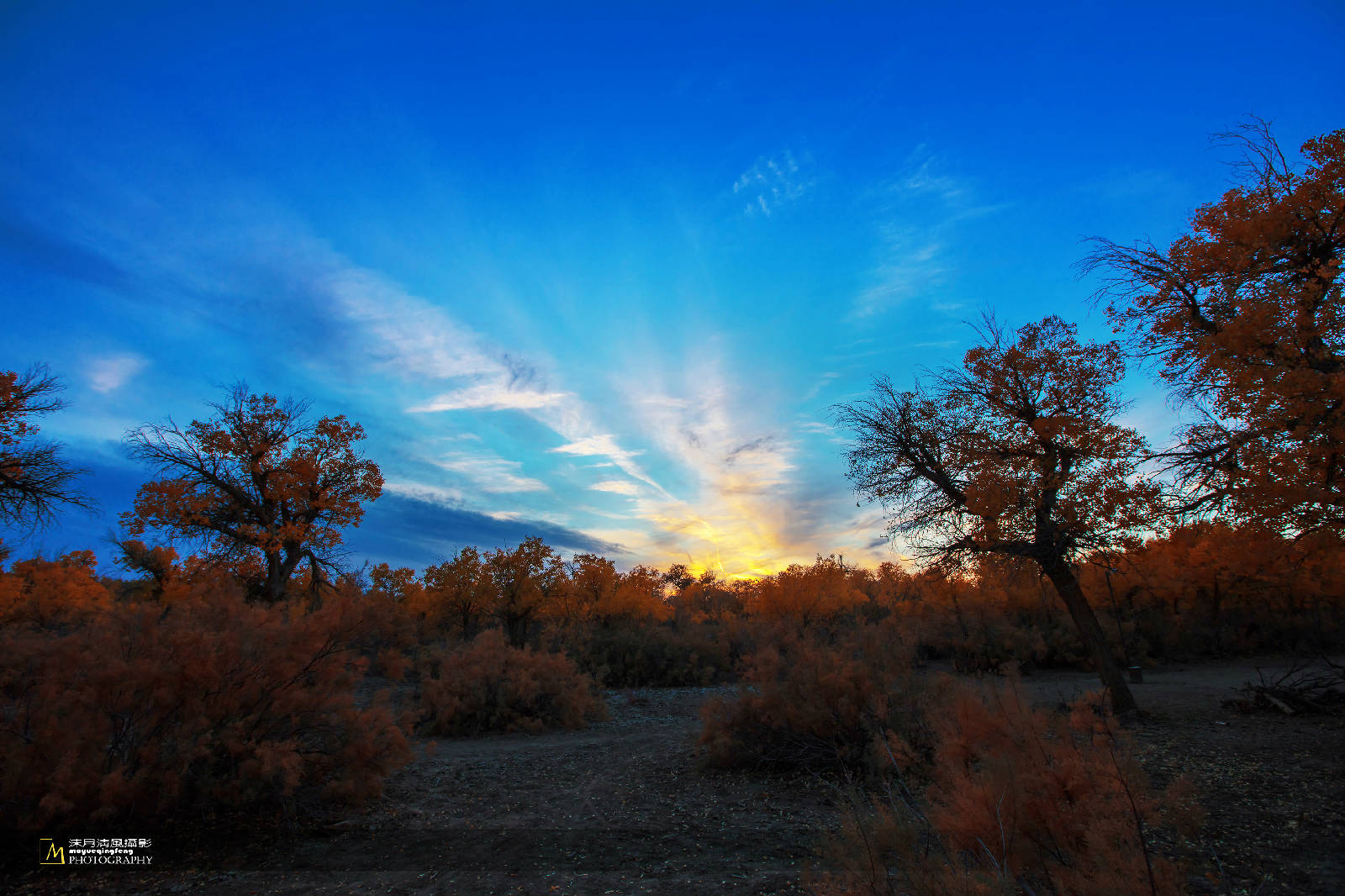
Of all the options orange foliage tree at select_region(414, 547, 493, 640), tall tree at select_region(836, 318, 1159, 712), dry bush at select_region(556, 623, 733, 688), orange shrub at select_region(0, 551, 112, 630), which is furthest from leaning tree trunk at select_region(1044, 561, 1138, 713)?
orange shrub at select_region(0, 551, 112, 630)

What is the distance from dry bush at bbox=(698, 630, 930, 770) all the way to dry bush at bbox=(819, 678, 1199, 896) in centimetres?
354

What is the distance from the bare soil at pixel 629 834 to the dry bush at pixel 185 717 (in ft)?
1.72

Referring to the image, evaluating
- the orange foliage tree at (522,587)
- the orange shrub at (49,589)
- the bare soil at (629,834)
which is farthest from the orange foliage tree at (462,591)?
the bare soil at (629,834)

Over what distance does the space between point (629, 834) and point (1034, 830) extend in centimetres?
426

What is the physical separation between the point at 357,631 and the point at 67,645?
8.42 feet

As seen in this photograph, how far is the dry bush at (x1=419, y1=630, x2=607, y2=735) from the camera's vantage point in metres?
13.5

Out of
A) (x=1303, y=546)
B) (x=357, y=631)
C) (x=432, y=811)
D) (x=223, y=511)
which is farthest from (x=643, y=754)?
(x=223, y=511)

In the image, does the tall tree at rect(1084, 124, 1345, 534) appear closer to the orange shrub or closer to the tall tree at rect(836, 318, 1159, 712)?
the tall tree at rect(836, 318, 1159, 712)

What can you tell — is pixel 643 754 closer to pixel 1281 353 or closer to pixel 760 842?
pixel 760 842

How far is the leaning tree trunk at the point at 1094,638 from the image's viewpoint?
1161 centimetres

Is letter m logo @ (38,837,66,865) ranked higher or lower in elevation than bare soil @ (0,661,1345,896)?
higher

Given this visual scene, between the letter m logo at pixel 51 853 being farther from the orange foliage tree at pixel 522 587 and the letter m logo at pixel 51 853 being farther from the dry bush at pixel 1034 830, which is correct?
the orange foliage tree at pixel 522 587

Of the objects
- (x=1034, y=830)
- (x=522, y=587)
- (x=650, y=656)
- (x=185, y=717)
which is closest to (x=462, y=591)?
(x=522, y=587)

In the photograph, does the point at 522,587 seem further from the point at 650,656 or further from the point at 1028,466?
the point at 1028,466
